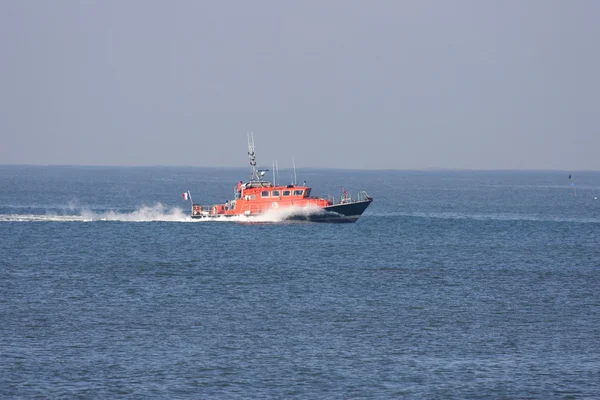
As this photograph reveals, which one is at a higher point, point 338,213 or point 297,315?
point 338,213

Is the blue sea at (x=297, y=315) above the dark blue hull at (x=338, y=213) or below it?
below

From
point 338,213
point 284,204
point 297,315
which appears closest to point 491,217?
point 338,213

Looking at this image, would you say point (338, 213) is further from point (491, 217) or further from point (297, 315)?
point (297, 315)

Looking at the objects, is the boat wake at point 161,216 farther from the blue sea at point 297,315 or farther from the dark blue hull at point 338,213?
the blue sea at point 297,315

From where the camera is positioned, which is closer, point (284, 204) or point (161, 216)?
point (284, 204)

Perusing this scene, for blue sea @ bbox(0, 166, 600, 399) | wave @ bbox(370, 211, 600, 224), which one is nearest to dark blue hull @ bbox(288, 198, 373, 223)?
blue sea @ bbox(0, 166, 600, 399)

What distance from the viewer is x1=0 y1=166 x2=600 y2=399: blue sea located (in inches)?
1433

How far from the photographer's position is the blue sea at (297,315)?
36406 millimetres

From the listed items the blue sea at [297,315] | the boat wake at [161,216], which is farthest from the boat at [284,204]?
the blue sea at [297,315]

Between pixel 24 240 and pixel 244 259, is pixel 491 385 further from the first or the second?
pixel 24 240

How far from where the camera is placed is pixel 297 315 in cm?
4906

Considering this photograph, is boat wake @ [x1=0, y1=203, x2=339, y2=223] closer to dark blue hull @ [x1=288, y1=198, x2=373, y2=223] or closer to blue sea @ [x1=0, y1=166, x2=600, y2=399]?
dark blue hull @ [x1=288, y1=198, x2=373, y2=223]

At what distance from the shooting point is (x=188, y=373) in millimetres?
37438

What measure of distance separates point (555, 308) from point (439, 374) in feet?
55.2
